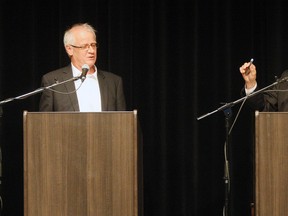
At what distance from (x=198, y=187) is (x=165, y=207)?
33 cm

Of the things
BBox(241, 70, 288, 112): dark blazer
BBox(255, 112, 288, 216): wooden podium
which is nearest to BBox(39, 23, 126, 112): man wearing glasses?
BBox(241, 70, 288, 112): dark blazer

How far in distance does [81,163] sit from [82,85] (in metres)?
1.01

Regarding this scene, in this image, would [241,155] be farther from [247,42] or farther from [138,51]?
[138,51]

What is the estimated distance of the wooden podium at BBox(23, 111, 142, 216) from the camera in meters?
2.78

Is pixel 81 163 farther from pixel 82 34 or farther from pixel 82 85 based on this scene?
pixel 82 34

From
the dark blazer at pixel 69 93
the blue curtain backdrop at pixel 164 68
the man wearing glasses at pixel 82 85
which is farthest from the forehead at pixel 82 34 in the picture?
the blue curtain backdrop at pixel 164 68

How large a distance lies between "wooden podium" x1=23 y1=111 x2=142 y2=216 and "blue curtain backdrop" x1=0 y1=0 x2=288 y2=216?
165 cm

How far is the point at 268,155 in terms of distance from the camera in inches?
110

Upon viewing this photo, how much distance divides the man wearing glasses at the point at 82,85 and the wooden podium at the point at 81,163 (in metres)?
0.72

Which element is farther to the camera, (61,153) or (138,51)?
(138,51)

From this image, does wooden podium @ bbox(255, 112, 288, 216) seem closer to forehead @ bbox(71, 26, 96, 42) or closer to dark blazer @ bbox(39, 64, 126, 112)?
dark blazer @ bbox(39, 64, 126, 112)

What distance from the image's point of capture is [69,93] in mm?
3404

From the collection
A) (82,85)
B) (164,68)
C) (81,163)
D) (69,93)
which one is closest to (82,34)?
(82,85)

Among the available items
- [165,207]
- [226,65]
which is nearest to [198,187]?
[165,207]
